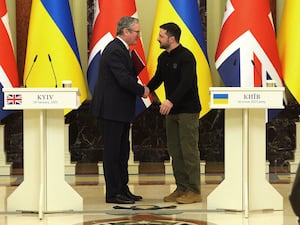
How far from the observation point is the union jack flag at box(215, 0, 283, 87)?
30.0ft

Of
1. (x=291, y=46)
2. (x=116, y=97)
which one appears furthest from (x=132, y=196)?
(x=291, y=46)

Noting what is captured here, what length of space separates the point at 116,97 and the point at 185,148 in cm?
77

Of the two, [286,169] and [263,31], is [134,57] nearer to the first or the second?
[263,31]

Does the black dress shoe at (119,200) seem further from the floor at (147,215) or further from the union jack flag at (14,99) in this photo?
the union jack flag at (14,99)

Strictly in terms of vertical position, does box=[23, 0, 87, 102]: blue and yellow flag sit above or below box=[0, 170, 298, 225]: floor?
above

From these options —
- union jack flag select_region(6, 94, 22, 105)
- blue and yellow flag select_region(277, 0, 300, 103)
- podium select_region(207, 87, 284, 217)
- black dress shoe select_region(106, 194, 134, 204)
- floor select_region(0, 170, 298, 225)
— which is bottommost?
floor select_region(0, 170, 298, 225)

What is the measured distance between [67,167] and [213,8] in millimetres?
2735

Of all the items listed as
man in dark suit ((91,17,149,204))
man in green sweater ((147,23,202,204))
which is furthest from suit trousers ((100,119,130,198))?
man in green sweater ((147,23,202,204))

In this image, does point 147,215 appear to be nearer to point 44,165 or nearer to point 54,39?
point 44,165

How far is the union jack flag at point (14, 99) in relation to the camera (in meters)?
6.48

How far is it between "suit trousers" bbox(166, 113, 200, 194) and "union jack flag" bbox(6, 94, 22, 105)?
1471 mm

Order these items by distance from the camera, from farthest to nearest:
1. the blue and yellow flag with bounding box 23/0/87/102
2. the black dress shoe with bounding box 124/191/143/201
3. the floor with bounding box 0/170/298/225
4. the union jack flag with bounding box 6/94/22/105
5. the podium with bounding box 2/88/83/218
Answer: the blue and yellow flag with bounding box 23/0/87/102, the black dress shoe with bounding box 124/191/143/201, the podium with bounding box 2/88/83/218, the union jack flag with bounding box 6/94/22/105, the floor with bounding box 0/170/298/225

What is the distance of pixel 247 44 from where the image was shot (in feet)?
30.2

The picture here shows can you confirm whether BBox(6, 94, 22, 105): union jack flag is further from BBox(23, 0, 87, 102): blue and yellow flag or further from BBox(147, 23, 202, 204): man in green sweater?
BBox(23, 0, 87, 102): blue and yellow flag
